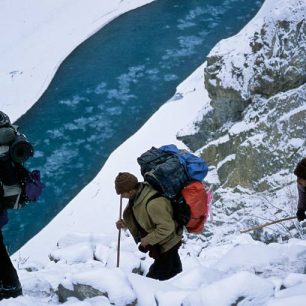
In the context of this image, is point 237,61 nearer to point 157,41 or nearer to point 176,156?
point 176,156

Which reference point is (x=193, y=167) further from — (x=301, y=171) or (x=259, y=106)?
(x=259, y=106)

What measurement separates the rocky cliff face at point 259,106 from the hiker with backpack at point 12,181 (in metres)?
4.53

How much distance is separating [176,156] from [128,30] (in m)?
13.5

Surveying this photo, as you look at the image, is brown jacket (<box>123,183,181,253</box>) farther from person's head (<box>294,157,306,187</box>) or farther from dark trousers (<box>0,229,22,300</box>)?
person's head (<box>294,157,306,187</box>)

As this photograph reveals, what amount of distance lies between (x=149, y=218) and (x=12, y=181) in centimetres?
95

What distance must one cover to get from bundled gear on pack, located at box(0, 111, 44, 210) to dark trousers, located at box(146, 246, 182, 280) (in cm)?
110

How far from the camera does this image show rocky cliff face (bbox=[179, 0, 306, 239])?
7324 millimetres

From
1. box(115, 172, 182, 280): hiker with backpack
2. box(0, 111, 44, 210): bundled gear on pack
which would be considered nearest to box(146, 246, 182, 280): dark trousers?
box(115, 172, 182, 280): hiker with backpack

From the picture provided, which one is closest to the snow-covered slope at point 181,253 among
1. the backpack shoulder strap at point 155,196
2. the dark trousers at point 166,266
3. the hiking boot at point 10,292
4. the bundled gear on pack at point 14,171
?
the hiking boot at point 10,292

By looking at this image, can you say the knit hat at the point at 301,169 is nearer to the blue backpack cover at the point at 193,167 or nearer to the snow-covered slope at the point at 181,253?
the snow-covered slope at the point at 181,253

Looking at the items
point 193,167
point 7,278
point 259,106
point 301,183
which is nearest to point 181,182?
point 193,167

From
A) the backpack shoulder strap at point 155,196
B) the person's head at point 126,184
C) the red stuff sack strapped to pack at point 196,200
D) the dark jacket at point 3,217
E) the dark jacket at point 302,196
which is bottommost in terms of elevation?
the dark jacket at point 302,196

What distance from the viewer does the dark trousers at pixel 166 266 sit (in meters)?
3.74

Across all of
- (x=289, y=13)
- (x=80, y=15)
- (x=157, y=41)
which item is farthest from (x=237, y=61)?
(x=80, y=15)
